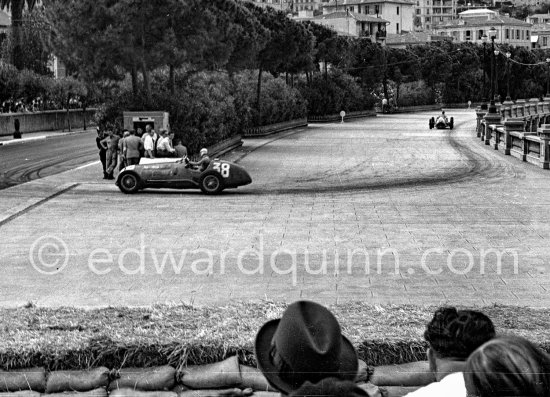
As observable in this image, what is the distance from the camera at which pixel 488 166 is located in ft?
118

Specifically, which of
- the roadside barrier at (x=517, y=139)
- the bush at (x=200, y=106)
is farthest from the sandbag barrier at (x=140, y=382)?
the roadside barrier at (x=517, y=139)

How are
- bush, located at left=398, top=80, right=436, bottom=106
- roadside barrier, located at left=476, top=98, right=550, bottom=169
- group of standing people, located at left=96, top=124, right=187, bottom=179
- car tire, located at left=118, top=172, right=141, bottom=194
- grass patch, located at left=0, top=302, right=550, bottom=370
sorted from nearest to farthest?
grass patch, located at left=0, top=302, right=550, bottom=370 → car tire, located at left=118, top=172, right=141, bottom=194 → group of standing people, located at left=96, top=124, right=187, bottom=179 → roadside barrier, located at left=476, top=98, right=550, bottom=169 → bush, located at left=398, top=80, right=436, bottom=106

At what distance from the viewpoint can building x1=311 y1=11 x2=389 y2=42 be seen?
175500 millimetres

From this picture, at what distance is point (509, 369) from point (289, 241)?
14.1 metres

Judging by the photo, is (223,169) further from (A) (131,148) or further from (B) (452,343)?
(B) (452,343)

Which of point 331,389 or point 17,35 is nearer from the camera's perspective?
point 331,389

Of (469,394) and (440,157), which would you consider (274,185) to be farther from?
(469,394)

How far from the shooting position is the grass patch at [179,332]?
823cm

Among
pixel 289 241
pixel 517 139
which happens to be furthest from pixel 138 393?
pixel 517 139

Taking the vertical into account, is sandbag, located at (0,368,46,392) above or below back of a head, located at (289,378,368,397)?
below

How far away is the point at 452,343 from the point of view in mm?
4453

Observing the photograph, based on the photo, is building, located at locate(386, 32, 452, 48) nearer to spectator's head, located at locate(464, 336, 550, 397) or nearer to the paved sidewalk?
the paved sidewalk

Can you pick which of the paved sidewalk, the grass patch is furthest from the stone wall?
the grass patch

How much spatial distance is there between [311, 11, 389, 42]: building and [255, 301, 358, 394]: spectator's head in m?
168
